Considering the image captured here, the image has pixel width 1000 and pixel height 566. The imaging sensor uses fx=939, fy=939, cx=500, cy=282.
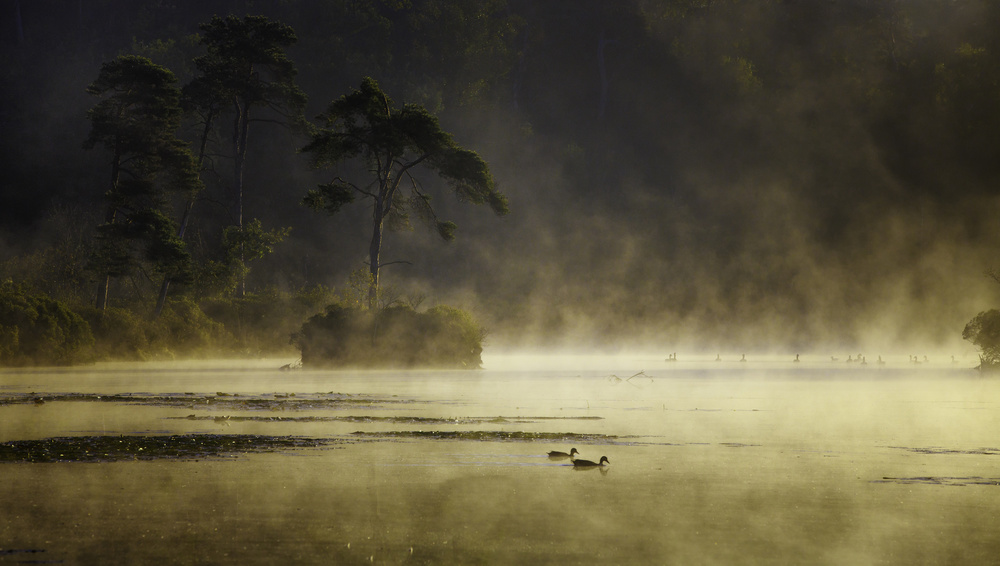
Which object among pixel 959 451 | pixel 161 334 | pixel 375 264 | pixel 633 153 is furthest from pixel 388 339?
pixel 633 153

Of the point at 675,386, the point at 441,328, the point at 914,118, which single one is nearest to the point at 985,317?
the point at 675,386

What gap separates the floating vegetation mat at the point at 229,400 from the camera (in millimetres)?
17578

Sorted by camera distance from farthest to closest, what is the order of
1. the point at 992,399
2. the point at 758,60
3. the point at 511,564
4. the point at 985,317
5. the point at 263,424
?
the point at 758,60
the point at 985,317
the point at 992,399
the point at 263,424
the point at 511,564

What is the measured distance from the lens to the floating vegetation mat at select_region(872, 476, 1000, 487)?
356 inches

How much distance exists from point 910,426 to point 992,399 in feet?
24.4

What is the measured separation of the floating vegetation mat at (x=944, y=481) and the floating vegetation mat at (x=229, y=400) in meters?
11.0

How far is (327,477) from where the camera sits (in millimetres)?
9242

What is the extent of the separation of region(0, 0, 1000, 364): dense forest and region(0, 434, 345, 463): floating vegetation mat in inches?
2215

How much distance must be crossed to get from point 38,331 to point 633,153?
61814 millimetres

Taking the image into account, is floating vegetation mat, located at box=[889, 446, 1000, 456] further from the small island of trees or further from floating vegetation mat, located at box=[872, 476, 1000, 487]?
the small island of trees

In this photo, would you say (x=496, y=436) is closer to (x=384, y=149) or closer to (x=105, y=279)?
(x=384, y=149)

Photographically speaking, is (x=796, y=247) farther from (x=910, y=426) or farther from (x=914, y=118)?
(x=910, y=426)

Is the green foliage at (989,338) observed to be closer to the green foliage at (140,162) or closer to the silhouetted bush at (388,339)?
the silhouetted bush at (388,339)

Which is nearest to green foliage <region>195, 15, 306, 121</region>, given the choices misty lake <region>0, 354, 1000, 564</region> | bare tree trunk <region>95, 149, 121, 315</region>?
bare tree trunk <region>95, 149, 121, 315</region>
